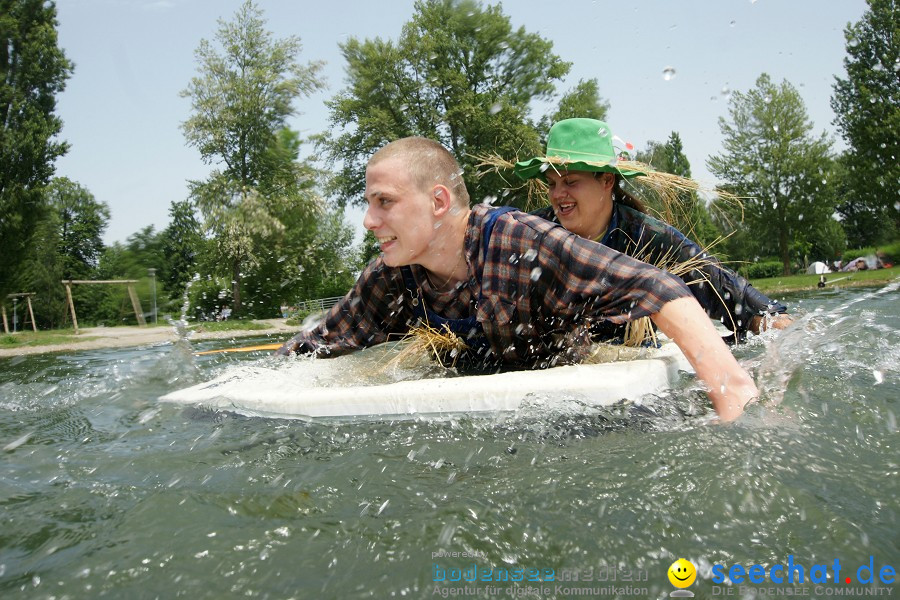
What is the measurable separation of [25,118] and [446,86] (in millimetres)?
13703

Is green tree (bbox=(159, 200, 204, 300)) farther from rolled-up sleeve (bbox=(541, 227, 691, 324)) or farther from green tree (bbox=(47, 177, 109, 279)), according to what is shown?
rolled-up sleeve (bbox=(541, 227, 691, 324))

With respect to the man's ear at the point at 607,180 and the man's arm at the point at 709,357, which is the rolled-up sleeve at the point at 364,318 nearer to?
the man's ear at the point at 607,180

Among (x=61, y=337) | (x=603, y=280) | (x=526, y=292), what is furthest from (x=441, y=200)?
(x=61, y=337)

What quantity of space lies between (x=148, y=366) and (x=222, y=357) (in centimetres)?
206

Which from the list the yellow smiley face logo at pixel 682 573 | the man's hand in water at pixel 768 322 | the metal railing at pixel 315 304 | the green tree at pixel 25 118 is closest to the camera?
the yellow smiley face logo at pixel 682 573

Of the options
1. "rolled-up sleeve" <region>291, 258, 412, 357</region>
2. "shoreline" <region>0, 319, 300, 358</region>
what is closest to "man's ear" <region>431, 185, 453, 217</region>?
"rolled-up sleeve" <region>291, 258, 412, 357</region>

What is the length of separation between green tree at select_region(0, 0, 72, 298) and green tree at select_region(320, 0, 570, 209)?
9.46m

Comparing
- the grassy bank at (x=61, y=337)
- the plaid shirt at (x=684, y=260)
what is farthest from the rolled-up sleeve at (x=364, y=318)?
the grassy bank at (x=61, y=337)

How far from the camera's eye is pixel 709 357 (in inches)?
94.7

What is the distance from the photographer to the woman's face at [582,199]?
143 inches

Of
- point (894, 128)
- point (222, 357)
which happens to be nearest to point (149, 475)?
point (222, 357)

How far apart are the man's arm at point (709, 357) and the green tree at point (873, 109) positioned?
2550 centimetres

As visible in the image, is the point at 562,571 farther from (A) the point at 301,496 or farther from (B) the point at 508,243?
(B) the point at 508,243

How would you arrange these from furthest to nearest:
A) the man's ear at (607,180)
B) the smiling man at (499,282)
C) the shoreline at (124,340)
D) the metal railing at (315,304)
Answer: the metal railing at (315,304) → the shoreline at (124,340) → the man's ear at (607,180) → the smiling man at (499,282)
